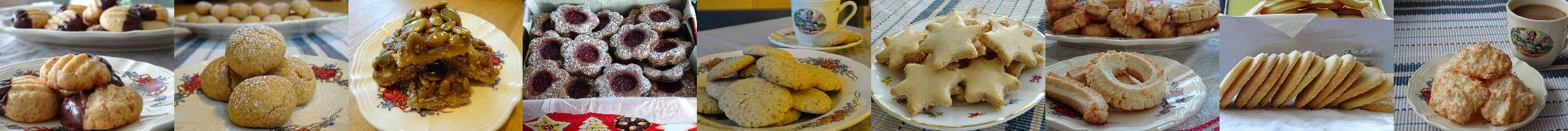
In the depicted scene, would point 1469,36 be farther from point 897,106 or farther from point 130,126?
point 130,126

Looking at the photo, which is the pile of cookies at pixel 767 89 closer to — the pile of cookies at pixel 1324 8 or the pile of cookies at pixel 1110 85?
the pile of cookies at pixel 1110 85

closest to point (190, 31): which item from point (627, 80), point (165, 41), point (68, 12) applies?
point (165, 41)

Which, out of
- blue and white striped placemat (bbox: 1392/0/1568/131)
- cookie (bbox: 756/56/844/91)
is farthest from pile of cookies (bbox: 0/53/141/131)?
blue and white striped placemat (bbox: 1392/0/1568/131)

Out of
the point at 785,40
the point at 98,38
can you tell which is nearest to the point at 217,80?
the point at 98,38

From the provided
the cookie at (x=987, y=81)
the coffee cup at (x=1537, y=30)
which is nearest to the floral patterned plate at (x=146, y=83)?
the cookie at (x=987, y=81)

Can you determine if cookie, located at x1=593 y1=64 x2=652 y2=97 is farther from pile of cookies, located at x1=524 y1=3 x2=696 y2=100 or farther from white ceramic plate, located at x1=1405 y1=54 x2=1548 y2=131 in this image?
white ceramic plate, located at x1=1405 y1=54 x2=1548 y2=131

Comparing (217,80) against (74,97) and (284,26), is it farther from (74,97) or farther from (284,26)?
(74,97)
